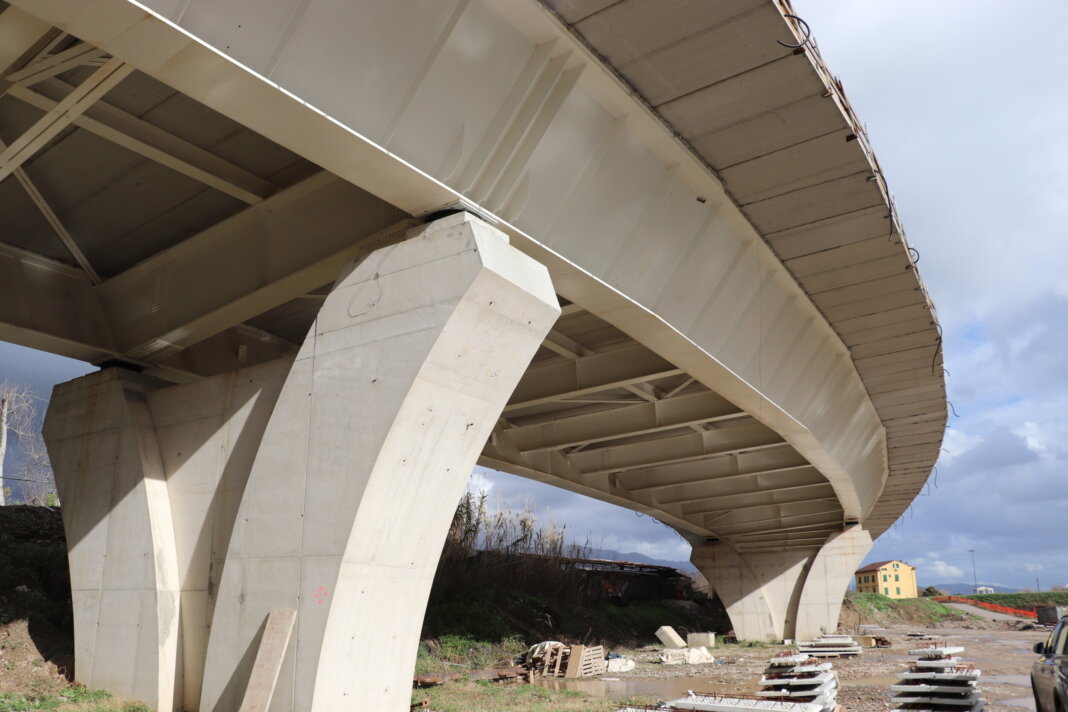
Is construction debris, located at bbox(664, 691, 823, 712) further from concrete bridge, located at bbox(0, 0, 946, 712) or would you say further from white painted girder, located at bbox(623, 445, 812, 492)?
white painted girder, located at bbox(623, 445, 812, 492)

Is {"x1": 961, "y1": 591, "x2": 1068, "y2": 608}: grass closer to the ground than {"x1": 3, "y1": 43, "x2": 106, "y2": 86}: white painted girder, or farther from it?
closer to the ground

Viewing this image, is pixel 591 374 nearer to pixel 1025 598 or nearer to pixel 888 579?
pixel 1025 598

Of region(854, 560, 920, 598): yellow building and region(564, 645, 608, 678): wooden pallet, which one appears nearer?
region(564, 645, 608, 678): wooden pallet

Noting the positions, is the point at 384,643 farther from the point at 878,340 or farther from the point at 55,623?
the point at 878,340

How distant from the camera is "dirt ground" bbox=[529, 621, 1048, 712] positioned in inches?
661

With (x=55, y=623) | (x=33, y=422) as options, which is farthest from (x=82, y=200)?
(x=33, y=422)

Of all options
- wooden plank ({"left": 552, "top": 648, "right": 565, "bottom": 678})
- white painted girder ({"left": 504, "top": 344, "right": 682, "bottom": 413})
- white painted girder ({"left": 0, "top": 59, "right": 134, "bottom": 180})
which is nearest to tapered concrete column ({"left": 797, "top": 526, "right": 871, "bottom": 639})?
wooden plank ({"left": 552, "top": 648, "right": 565, "bottom": 678})

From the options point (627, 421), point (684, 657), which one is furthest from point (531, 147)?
point (684, 657)

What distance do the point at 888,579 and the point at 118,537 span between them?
138 meters

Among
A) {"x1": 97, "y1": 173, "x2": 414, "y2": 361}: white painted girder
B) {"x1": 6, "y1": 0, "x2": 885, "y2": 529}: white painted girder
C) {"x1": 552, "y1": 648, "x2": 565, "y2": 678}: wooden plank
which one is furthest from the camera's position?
{"x1": 552, "y1": 648, "x2": 565, "y2": 678}: wooden plank

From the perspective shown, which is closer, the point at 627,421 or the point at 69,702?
the point at 69,702

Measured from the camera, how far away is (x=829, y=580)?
39.9 m

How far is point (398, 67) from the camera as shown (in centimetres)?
754

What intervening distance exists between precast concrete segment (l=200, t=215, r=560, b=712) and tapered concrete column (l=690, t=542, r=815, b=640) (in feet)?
114
